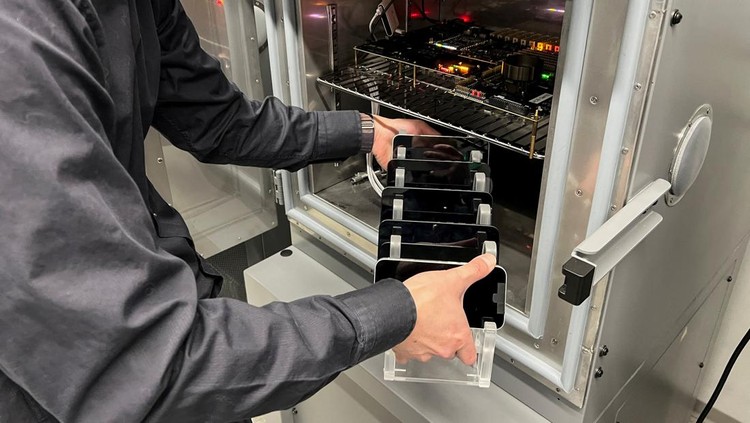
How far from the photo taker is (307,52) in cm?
130

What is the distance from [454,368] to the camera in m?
0.98

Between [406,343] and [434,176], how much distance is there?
0.34 meters

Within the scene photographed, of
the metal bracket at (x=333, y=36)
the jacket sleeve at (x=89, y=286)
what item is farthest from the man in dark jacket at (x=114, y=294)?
the metal bracket at (x=333, y=36)

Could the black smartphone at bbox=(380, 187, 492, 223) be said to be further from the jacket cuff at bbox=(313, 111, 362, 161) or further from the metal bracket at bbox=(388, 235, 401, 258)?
the jacket cuff at bbox=(313, 111, 362, 161)

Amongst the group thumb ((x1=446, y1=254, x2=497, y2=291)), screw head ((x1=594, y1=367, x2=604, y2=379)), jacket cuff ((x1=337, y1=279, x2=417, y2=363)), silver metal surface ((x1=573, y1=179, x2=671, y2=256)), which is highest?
silver metal surface ((x1=573, y1=179, x2=671, y2=256))

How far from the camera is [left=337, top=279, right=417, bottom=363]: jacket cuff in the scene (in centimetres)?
82

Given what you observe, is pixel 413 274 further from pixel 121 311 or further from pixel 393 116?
pixel 393 116

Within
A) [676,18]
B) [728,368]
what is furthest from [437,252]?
[728,368]

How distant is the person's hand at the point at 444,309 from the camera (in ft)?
2.73

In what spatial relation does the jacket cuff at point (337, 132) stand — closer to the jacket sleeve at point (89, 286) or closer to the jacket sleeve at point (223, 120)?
the jacket sleeve at point (223, 120)

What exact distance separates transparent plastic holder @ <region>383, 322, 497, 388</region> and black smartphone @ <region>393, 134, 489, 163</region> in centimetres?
36

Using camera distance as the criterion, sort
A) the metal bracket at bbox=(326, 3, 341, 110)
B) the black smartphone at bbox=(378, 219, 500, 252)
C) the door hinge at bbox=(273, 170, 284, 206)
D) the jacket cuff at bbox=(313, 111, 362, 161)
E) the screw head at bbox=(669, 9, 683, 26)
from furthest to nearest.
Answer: the door hinge at bbox=(273, 170, 284, 206) → the metal bracket at bbox=(326, 3, 341, 110) → the jacket cuff at bbox=(313, 111, 362, 161) → the black smartphone at bbox=(378, 219, 500, 252) → the screw head at bbox=(669, 9, 683, 26)

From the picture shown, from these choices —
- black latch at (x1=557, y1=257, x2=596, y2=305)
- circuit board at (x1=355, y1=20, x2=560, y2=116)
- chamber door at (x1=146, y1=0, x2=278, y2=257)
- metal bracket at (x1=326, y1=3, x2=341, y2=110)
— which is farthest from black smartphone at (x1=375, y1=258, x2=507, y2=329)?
chamber door at (x1=146, y1=0, x2=278, y2=257)

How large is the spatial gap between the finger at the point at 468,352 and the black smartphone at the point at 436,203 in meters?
0.20
